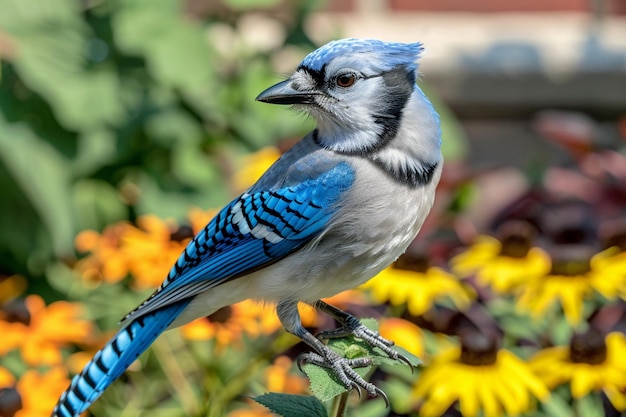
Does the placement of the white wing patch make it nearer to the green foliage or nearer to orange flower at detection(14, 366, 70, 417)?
orange flower at detection(14, 366, 70, 417)

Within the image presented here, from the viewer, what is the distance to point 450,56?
4551mm

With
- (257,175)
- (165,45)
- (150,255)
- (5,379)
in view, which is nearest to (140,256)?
(150,255)

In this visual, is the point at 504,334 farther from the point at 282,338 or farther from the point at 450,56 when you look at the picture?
the point at 450,56

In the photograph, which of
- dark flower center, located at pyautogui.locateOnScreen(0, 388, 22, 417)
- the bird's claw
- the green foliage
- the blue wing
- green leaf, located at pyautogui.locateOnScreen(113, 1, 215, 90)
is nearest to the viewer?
the bird's claw

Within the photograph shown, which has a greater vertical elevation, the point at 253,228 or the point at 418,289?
the point at 253,228

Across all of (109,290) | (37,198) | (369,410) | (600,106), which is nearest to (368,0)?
(600,106)

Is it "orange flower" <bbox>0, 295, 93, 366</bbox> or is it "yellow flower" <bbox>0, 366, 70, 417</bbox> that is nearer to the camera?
"yellow flower" <bbox>0, 366, 70, 417</bbox>

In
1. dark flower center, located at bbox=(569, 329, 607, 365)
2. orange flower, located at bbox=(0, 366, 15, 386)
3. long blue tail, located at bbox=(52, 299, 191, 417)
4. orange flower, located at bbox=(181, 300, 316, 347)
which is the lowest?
dark flower center, located at bbox=(569, 329, 607, 365)

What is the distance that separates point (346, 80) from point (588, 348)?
789 millimetres

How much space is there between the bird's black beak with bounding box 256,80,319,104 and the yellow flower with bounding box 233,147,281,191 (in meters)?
1.23

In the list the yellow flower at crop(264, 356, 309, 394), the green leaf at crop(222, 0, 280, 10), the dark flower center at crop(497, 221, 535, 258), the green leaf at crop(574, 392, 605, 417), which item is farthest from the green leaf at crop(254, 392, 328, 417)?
the green leaf at crop(222, 0, 280, 10)

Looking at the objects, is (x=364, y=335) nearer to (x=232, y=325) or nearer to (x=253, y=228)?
(x=253, y=228)

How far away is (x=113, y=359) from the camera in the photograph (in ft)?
5.40

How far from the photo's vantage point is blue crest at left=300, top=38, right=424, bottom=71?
1537 mm
